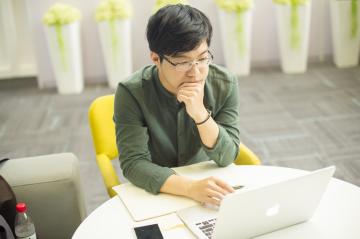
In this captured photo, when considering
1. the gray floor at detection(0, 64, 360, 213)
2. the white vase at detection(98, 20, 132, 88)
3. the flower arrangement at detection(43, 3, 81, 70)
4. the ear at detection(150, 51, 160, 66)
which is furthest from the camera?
the white vase at detection(98, 20, 132, 88)

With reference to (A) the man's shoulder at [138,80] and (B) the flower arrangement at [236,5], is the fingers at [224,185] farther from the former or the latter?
(B) the flower arrangement at [236,5]

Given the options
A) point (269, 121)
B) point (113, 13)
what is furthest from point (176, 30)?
point (113, 13)

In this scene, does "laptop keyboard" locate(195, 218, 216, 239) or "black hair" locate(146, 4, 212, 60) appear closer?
"laptop keyboard" locate(195, 218, 216, 239)

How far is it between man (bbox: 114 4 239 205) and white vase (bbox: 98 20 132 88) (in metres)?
2.64

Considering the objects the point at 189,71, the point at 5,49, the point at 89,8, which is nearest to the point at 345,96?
the point at 89,8

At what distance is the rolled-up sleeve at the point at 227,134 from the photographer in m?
1.66

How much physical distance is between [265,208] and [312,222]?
235 millimetres

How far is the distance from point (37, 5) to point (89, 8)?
465 millimetres

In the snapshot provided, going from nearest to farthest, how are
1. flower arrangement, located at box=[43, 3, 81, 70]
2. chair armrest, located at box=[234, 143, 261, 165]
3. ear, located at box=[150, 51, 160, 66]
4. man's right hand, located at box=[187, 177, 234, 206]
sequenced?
1. man's right hand, located at box=[187, 177, 234, 206]
2. ear, located at box=[150, 51, 160, 66]
3. chair armrest, located at box=[234, 143, 261, 165]
4. flower arrangement, located at box=[43, 3, 81, 70]

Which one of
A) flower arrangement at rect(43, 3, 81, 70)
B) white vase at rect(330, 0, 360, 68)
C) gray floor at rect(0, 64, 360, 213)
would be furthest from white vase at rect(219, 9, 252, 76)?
flower arrangement at rect(43, 3, 81, 70)

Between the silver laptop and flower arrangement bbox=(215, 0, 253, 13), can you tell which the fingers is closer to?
the silver laptop

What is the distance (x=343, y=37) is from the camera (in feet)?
15.1

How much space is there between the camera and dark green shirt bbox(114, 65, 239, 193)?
1.67 meters

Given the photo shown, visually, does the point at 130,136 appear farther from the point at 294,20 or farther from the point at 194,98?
the point at 294,20
